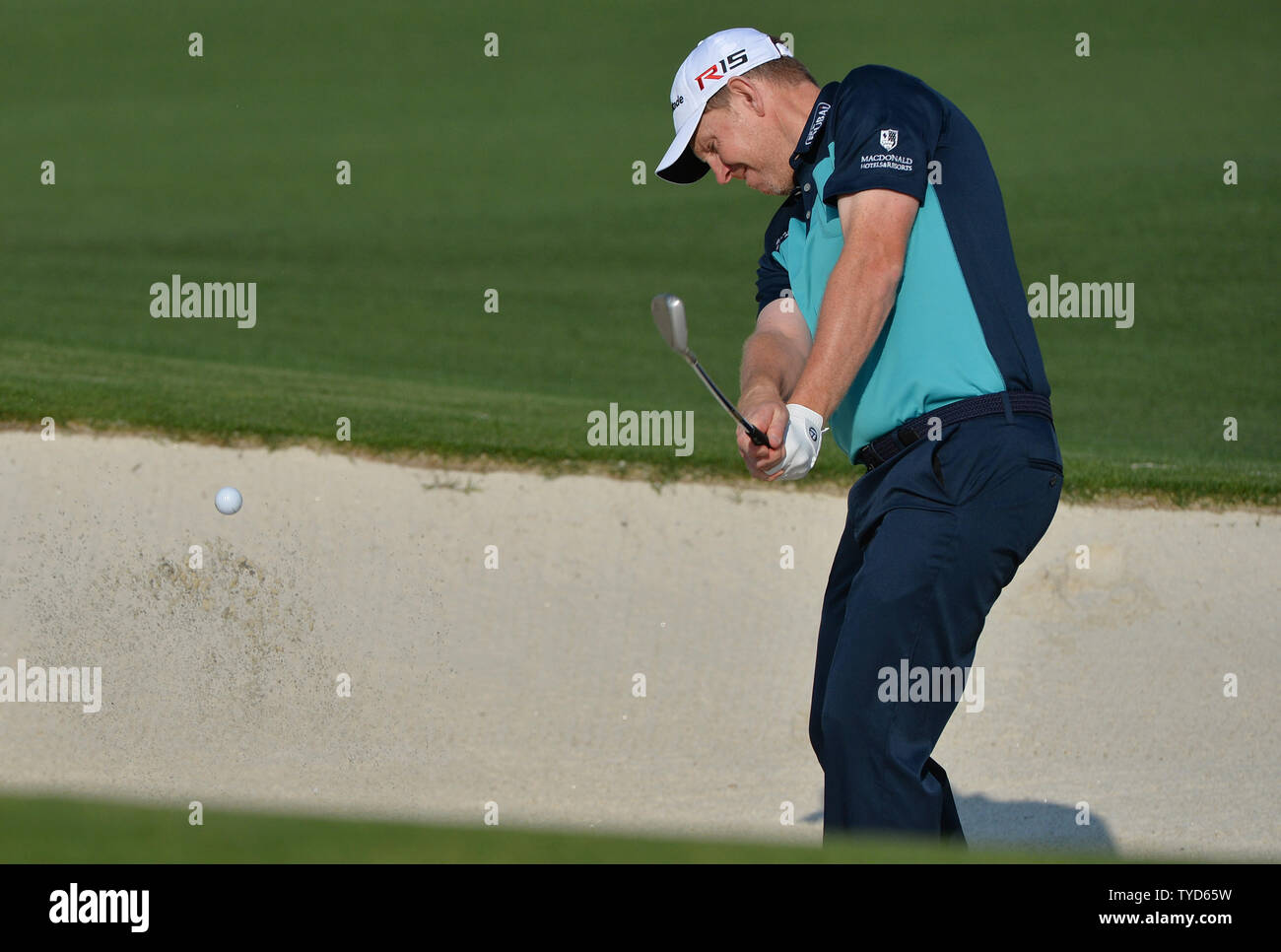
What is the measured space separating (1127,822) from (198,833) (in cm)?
551

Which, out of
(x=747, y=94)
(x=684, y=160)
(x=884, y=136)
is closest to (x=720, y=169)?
(x=684, y=160)

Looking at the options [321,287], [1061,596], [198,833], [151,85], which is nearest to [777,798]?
[1061,596]

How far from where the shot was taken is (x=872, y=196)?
319 cm

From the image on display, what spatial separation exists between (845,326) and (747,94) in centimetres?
73

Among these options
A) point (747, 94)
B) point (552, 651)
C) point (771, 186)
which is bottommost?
point (552, 651)

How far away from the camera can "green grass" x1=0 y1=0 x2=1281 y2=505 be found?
393 inches

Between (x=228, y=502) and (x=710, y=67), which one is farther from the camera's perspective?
(x=228, y=502)

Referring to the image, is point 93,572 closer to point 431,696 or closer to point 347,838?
point 431,696

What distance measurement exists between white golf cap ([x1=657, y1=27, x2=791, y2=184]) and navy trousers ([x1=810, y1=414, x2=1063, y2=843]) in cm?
94

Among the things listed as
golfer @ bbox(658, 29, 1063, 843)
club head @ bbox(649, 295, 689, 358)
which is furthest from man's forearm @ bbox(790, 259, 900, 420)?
club head @ bbox(649, 295, 689, 358)

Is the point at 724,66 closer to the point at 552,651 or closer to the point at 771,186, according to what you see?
the point at 771,186

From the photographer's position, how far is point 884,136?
3189 mm

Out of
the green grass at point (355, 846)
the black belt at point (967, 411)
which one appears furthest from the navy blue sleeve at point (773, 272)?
the green grass at point (355, 846)

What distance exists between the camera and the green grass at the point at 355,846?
166 centimetres
